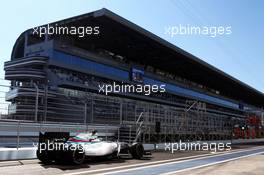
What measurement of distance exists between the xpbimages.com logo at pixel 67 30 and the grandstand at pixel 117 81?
2.71ft

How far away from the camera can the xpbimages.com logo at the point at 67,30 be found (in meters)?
55.1

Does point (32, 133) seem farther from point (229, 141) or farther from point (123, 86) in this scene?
point (123, 86)

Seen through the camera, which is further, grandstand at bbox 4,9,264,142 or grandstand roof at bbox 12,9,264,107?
grandstand roof at bbox 12,9,264,107

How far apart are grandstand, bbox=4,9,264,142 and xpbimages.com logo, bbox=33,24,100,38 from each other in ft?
2.71

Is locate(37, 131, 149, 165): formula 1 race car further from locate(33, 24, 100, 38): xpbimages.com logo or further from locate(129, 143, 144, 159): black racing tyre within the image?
locate(33, 24, 100, 38): xpbimages.com logo

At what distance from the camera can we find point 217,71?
77250 mm

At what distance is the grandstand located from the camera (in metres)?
19.4

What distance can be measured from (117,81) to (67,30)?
15939 mm

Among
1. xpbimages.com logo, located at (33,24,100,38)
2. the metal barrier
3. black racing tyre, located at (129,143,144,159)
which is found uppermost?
xpbimages.com logo, located at (33,24,100,38)

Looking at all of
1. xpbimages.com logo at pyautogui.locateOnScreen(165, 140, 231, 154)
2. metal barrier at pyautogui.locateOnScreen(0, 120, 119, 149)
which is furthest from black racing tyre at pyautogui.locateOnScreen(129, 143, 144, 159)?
xpbimages.com logo at pyautogui.locateOnScreen(165, 140, 231, 154)

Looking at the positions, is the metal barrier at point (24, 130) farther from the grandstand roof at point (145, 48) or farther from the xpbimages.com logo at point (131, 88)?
the xpbimages.com logo at point (131, 88)

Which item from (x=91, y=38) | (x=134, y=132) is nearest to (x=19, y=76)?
(x=91, y=38)

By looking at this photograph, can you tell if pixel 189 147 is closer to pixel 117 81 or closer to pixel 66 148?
pixel 66 148

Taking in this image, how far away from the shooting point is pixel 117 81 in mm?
67688
